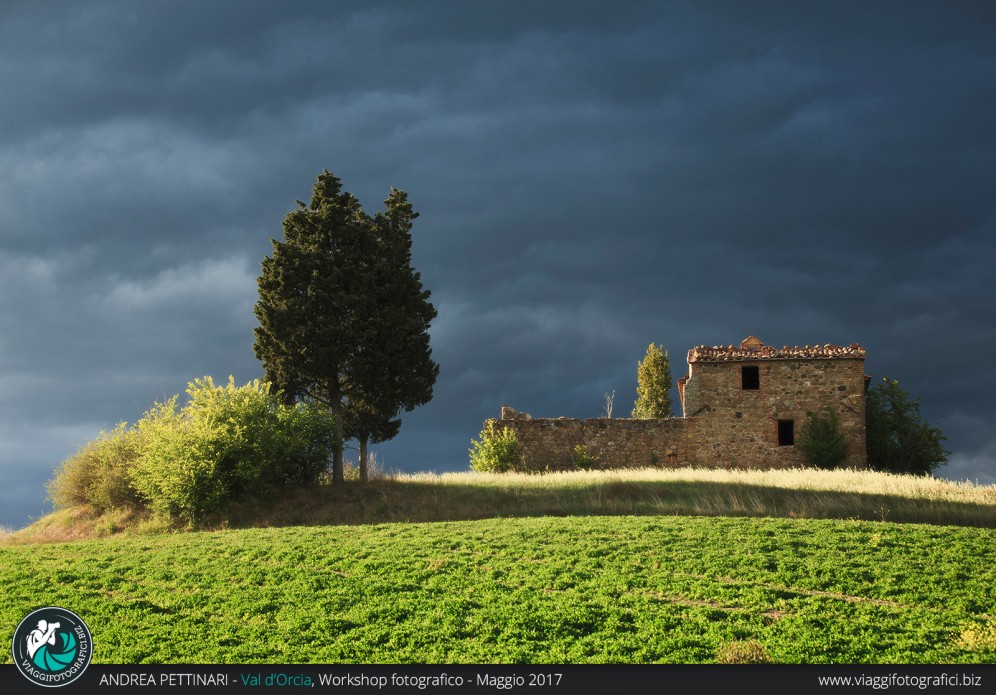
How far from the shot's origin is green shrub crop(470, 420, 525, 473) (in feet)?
123

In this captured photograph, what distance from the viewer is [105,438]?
3219 centimetres

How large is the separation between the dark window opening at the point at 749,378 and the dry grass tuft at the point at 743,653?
30.0 m

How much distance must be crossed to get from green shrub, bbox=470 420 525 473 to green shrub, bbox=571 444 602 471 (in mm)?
2718

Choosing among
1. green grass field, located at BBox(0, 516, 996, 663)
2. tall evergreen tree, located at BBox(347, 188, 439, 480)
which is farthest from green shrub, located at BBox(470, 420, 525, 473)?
green grass field, located at BBox(0, 516, 996, 663)

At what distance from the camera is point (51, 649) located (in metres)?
10.3

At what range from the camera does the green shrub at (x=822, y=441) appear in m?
37.0

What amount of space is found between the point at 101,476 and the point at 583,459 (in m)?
22.1

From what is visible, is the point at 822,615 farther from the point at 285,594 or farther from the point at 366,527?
the point at 366,527

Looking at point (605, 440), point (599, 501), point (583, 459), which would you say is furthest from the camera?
point (605, 440)

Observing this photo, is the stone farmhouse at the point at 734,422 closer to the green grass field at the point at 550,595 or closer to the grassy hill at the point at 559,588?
the grassy hill at the point at 559,588

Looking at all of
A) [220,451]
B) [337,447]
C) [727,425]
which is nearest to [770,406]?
[727,425]

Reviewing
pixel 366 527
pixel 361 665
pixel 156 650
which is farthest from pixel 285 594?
pixel 366 527
